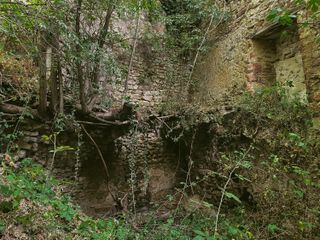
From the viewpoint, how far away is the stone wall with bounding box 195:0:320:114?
4035mm

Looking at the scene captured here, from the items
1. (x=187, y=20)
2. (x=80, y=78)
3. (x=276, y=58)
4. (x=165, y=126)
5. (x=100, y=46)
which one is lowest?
(x=165, y=126)

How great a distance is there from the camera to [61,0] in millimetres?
3338

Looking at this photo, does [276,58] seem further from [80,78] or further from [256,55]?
[80,78]

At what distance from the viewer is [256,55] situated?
16.8ft

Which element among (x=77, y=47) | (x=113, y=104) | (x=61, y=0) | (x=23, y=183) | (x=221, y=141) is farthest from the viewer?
(x=113, y=104)

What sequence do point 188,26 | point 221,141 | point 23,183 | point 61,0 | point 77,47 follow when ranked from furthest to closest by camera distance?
1. point 188,26
2. point 221,141
3. point 77,47
4. point 61,0
5. point 23,183

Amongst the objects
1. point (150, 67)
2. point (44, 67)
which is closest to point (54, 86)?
point (44, 67)

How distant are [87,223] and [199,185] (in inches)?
117

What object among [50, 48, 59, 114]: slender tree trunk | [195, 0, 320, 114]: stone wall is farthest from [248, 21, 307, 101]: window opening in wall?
[50, 48, 59, 114]: slender tree trunk

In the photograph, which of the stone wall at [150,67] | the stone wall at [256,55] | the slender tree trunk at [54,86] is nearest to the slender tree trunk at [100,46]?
the slender tree trunk at [54,86]

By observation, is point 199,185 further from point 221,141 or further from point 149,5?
point 149,5

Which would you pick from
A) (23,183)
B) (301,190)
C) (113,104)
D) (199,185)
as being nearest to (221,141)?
(199,185)

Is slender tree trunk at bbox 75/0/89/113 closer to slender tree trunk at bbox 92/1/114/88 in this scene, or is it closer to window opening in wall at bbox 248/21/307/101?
slender tree trunk at bbox 92/1/114/88

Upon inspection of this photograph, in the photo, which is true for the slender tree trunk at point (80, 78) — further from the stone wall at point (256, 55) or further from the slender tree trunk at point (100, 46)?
the stone wall at point (256, 55)
